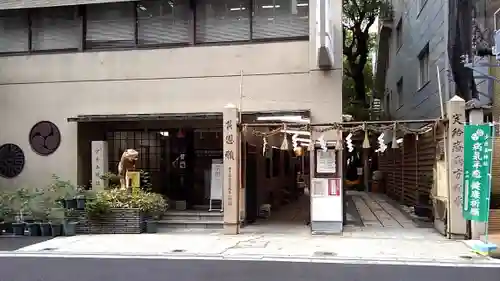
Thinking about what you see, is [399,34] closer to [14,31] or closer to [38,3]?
[38,3]

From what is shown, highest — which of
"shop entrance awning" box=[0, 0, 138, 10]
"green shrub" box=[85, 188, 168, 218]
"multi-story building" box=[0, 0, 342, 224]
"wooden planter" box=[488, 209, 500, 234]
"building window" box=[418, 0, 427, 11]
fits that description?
"building window" box=[418, 0, 427, 11]

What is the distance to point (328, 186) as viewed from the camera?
14.0m

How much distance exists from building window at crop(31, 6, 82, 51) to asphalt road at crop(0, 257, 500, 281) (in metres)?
7.83

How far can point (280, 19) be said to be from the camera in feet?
48.7

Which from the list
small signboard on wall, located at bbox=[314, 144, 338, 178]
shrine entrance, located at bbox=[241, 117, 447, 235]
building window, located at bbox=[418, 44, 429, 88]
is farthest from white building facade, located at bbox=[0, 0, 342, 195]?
building window, located at bbox=[418, 44, 429, 88]

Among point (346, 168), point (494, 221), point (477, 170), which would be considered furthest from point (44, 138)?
point (494, 221)

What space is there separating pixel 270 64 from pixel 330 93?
1852 millimetres

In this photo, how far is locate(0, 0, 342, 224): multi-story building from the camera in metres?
14.6

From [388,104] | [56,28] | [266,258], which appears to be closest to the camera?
[266,258]

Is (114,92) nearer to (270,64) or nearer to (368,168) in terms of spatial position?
(270,64)

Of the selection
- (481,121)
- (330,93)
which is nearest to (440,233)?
(481,121)

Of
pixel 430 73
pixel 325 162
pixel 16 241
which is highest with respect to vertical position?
pixel 430 73

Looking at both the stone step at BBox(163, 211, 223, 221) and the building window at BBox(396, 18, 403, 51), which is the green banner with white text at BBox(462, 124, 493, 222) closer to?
the stone step at BBox(163, 211, 223, 221)

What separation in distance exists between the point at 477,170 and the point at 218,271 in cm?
657
